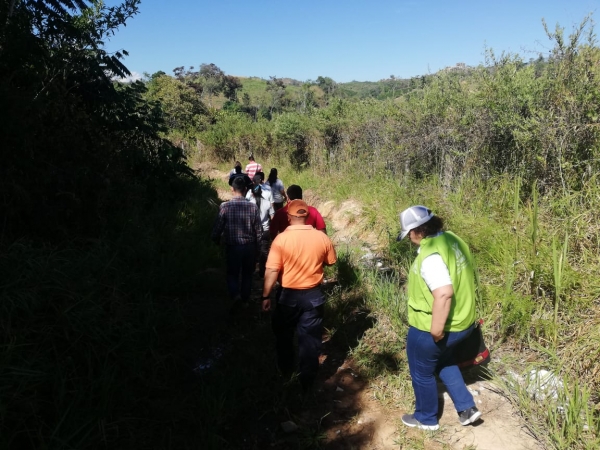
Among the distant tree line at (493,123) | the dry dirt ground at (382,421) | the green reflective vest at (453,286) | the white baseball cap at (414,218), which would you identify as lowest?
the dry dirt ground at (382,421)

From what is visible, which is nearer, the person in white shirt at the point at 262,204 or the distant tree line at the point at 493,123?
the distant tree line at the point at 493,123

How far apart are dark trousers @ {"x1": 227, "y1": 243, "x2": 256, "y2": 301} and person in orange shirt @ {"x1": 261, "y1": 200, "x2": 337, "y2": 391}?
1.47 meters

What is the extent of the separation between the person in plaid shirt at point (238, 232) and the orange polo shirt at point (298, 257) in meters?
1.48

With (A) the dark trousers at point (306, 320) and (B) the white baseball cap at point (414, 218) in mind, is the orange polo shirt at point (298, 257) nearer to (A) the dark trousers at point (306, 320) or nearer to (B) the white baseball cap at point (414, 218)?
(A) the dark trousers at point (306, 320)

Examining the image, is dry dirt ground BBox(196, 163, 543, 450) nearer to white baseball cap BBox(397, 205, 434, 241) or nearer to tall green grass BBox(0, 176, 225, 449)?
tall green grass BBox(0, 176, 225, 449)

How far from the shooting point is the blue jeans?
280 cm

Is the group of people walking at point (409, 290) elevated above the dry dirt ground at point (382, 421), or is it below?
above

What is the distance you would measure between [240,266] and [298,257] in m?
1.81

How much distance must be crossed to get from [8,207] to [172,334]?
7.04 ft

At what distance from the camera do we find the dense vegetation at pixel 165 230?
290 cm

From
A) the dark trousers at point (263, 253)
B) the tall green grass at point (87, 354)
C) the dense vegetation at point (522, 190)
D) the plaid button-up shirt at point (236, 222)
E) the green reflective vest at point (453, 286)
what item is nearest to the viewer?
the tall green grass at point (87, 354)

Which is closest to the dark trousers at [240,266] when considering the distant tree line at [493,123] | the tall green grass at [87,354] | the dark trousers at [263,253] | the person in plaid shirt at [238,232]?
the person in plaid shirt at [238,232]

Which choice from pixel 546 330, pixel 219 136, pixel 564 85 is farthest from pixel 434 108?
pixel 219 136

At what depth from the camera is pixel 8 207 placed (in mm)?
4199
